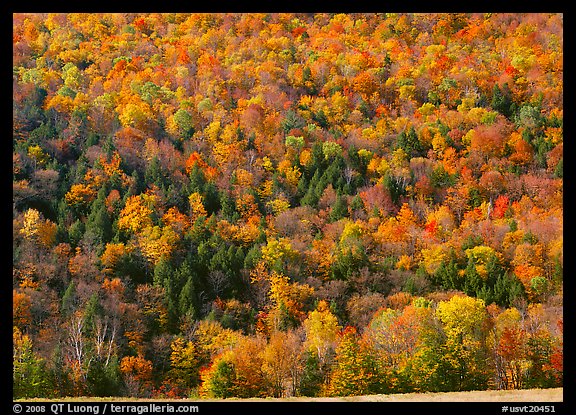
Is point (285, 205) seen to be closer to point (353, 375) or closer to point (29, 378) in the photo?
point (353, 375)

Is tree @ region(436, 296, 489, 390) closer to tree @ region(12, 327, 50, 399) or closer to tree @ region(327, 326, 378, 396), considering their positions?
tree @ region(327, 326, 378, 396)

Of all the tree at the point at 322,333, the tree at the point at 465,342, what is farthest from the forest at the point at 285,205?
the tree at the point at 322,333

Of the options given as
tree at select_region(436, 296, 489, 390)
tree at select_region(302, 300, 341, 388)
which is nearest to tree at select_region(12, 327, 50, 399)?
tree at select_region(302, 300, 341, 388)

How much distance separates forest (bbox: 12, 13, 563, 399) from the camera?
185 ft

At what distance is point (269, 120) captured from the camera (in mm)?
126625

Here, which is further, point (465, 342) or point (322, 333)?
point (322, 333)

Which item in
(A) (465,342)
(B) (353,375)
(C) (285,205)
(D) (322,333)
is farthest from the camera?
(C) (285,205)

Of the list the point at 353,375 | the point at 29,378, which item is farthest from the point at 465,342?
the point at 29,378

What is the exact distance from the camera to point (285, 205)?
101 m

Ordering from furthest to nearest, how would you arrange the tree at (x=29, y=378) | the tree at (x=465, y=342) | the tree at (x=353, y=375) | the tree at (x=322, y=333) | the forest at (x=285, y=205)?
the forest at (x=285, y=205) → the tree at (x=322, y=333) → the tree at (x=465, y=342) → the tree at (x=353, y=375) → the tree at (x=29, y=378)

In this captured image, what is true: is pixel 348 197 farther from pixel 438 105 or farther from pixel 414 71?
pixel 414 71

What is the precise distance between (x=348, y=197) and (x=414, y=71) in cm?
5616

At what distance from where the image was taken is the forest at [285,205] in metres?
56.3

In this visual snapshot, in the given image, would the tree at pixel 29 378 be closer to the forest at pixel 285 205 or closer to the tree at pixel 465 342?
the forest at pixel 285 205
